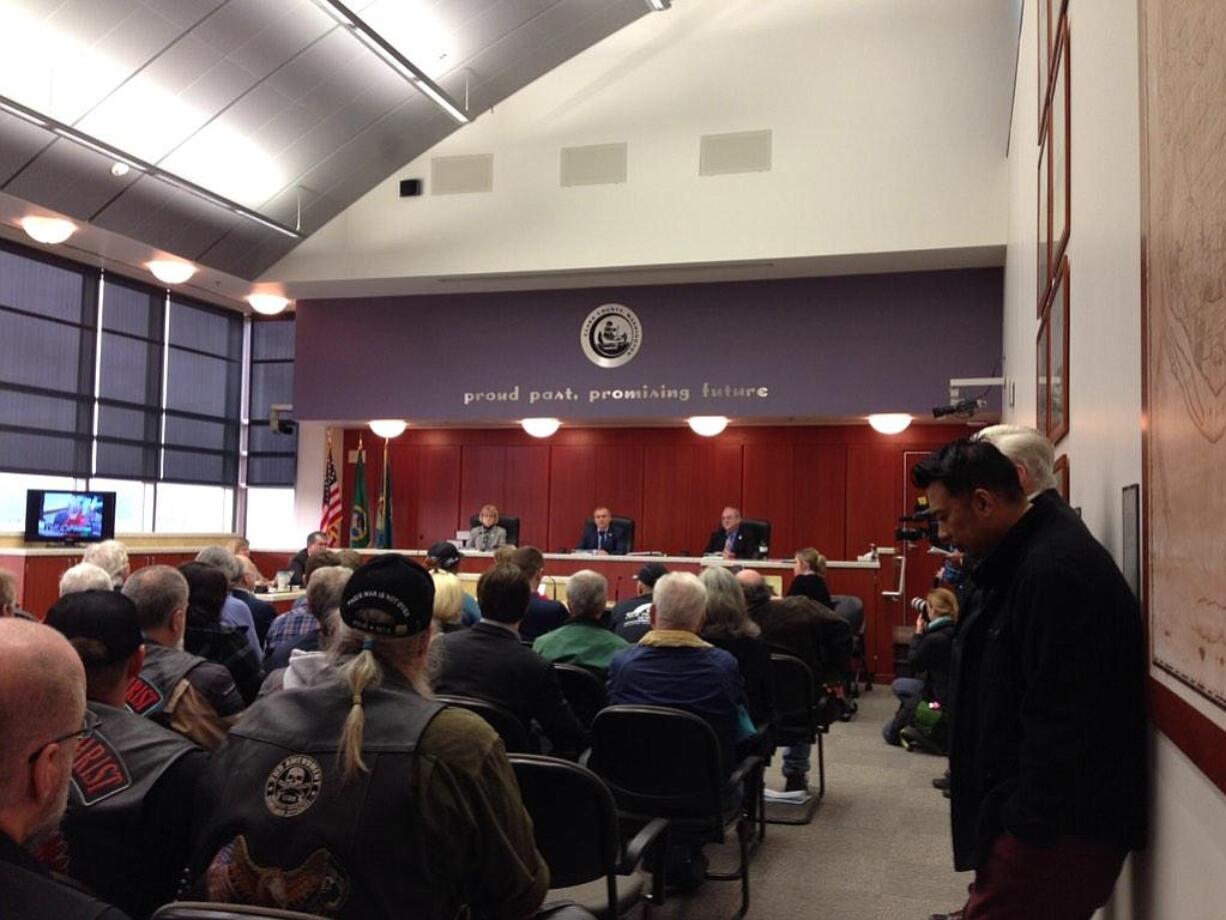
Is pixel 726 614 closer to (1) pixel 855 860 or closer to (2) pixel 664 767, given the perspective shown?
(2) pixel 664 767

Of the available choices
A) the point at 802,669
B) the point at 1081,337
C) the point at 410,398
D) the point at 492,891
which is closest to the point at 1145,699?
the point at 492,891

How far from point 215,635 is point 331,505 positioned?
9828 millimetres

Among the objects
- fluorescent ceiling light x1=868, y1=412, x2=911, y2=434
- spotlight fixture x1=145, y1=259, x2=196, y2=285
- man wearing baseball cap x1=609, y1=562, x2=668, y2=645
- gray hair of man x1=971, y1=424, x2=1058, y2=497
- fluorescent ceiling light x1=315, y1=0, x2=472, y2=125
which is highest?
fluorescent ceiling light x1=315, y1=0, x2=472, y2=125


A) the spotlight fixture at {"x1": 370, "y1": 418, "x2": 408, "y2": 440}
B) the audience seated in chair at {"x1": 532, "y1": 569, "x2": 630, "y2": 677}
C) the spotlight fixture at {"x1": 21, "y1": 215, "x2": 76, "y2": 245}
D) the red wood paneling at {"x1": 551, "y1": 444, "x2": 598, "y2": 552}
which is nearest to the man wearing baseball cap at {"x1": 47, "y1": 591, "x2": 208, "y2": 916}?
the audience seated in chair at {"x1": 532, "y1": 569, "x2": 630, "y2": 677}

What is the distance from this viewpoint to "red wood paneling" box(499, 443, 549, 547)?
13.2m

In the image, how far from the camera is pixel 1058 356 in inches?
144

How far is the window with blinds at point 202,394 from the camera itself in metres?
13.5

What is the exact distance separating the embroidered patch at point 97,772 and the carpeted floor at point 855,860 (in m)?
2.54

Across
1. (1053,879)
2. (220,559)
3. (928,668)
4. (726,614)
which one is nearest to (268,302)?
(220,559)

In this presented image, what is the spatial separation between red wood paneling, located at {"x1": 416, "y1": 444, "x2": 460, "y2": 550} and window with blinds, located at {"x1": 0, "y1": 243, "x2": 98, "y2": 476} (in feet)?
12.8

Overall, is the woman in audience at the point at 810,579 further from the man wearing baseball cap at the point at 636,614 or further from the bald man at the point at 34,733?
the bald man at the point at 34,733

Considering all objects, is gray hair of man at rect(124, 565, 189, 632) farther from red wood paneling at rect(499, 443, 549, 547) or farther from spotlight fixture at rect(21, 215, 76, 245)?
red wood paneling at rect(499, 443, 549, 547)

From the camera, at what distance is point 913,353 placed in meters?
9.99

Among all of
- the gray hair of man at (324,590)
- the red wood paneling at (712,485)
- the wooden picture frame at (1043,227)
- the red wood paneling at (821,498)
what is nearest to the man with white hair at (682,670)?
the gray hair of man at (324,590)
